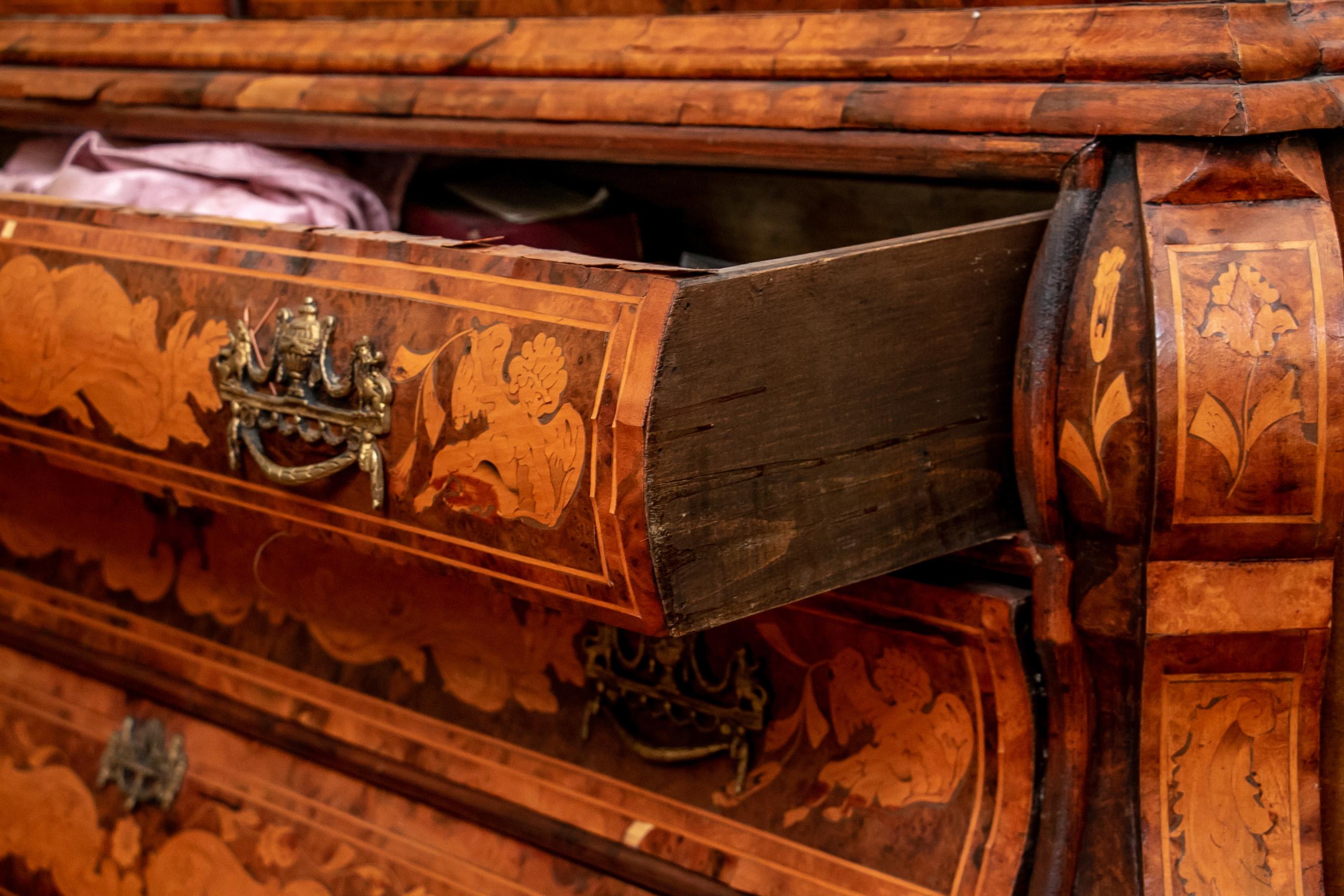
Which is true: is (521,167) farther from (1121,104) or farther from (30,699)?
(30,699)

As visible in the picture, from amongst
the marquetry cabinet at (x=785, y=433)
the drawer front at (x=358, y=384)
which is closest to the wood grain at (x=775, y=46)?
the marquetry cabinet at (x=785, y=433)

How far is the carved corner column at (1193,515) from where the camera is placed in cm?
72

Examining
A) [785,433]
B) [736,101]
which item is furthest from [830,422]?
[736,101]

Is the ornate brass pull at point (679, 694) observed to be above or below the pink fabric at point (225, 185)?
below

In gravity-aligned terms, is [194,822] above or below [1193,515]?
below

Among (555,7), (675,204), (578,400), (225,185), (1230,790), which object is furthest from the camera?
(675,204)

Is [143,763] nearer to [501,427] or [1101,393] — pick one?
[501,427]

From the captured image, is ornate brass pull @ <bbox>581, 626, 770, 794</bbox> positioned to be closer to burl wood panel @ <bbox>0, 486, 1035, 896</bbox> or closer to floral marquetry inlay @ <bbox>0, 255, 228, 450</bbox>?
burl wood panel @ <bbox>0, 486, 1035, 896</bbox>

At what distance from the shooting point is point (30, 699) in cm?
145

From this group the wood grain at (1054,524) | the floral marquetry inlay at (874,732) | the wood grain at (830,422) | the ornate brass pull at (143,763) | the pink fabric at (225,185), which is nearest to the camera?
the wood grain at (830,422)

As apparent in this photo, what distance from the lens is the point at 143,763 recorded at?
133cm

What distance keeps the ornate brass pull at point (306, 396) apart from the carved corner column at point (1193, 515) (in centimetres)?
39

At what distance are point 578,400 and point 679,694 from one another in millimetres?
377

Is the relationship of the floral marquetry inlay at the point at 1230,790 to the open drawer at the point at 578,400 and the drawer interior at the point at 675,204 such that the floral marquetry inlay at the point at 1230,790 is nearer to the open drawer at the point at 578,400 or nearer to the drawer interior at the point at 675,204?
the open drawer at the point at 578,400
